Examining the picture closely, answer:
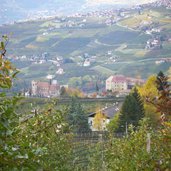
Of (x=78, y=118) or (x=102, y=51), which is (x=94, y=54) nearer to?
(x=102, y=51)

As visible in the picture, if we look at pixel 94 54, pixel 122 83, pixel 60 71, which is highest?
pixel 94 54

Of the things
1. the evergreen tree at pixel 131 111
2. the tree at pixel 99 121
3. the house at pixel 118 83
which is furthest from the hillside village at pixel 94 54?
the evergreen tree at pixel 131 111

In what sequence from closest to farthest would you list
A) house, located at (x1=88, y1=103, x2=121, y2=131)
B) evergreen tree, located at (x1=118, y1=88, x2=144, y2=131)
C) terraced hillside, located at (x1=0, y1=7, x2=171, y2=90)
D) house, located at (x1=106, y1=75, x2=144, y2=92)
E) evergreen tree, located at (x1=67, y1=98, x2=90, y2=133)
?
evergreen tree, located at (x1=118, y1=88, x2=144, y2=131) < evergreen tree, located at (x1=67, y1=98, x2=90, y2=133) < house, located at (x1=88, y1=103, x2=121, y2=131) < house, located at (x1=106, y1=75, x2=144, y2=92) < terraced hillside, located at (x1=0, y1=7, x2=171, y2=90)

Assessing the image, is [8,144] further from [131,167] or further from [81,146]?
[81,146]

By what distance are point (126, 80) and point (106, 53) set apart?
71990mm

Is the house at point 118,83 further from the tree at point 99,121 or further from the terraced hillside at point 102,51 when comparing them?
the tree at point 99,121

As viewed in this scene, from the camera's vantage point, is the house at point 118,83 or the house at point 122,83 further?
the house at point 118,83

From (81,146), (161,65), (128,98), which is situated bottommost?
(81,146)

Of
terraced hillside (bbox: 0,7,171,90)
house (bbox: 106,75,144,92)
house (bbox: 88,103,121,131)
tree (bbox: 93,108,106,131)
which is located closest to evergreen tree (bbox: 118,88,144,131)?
tree (bbox: 93,108,106,131)

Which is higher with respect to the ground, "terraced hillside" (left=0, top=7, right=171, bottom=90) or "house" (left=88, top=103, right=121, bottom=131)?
"terraced hillside" (left=0, top=7, right=171, bottom=90)

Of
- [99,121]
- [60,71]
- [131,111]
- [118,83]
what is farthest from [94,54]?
[131,111]

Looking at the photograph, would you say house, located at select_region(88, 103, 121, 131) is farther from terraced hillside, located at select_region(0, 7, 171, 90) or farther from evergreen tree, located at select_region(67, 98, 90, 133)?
terraced hillside, located at select_region(0, 7, 171, 90)

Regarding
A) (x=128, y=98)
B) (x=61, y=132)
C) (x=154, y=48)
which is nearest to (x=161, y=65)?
(x=154, y=48)

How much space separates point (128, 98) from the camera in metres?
39.7
